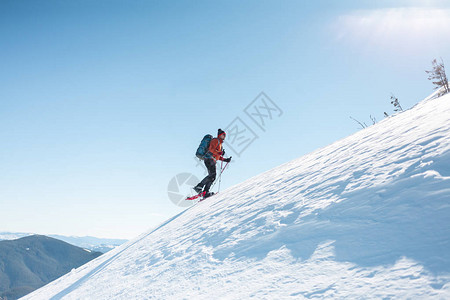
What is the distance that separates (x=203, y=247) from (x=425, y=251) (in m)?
2.71

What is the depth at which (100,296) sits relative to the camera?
12.7 ft

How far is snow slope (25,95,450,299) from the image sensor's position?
1.80m

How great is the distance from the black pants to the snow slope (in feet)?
14.5

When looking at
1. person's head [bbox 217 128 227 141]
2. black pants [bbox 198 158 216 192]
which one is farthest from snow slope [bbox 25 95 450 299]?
black pants [bbox 198 158 216 192]

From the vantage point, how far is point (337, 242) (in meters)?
2.33

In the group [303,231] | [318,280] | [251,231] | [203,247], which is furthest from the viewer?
[203,247]

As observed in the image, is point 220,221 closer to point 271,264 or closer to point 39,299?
point 271,264

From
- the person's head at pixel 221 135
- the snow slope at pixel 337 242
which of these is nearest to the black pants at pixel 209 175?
the person's head at pixel 221 135

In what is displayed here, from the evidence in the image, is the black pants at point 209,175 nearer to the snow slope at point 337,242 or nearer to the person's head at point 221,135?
the person's head at point 221,135

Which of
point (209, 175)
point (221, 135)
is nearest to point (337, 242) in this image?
point (221, 135)

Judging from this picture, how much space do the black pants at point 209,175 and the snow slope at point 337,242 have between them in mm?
4434

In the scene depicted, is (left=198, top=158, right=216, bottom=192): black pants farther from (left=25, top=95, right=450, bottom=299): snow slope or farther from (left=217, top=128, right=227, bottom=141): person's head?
(left=25, top=95, right=450, bottom=299): snow slope

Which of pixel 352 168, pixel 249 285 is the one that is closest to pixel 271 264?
pixel 249 285

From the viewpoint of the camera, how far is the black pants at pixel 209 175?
9.03 m
